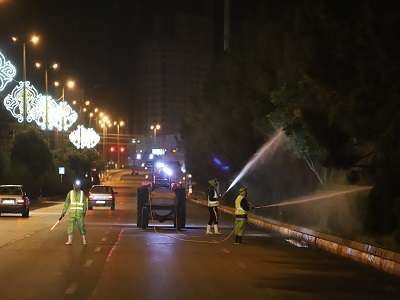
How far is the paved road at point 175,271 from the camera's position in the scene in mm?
14906

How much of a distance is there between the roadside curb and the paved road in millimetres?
533

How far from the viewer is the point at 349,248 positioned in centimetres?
2362

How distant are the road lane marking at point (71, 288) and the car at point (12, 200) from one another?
28.0m

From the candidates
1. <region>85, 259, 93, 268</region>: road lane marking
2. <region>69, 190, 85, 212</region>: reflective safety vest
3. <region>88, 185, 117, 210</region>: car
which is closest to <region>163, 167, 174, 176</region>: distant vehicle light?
<region>88, 185, 117, 210</region>: car

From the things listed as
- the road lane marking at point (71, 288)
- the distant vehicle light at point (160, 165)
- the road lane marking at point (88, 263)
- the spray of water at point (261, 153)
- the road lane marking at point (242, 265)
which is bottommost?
the road lane marking at point (71, 288)

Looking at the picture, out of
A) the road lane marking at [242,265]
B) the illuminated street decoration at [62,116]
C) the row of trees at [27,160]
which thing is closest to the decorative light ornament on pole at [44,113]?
the illuminated street decoration at [62,116]

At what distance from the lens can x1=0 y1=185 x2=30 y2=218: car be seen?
43062mm

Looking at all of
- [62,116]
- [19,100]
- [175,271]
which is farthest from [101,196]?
[175,271]

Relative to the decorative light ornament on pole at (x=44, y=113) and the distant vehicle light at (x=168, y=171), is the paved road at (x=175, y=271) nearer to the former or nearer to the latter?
the distant vehicle light at (x=168, y=171)

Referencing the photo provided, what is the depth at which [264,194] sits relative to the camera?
5791cm

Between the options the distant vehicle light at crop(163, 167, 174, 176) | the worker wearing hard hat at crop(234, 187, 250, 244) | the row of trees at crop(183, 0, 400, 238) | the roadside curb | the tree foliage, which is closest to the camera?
the roadside curb

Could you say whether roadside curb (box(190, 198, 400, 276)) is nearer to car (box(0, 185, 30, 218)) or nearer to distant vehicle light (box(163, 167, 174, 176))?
distant vehicle light (box(163, 167, 174, 176))

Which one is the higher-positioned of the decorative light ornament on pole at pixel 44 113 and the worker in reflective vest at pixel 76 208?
the decorative light ornament on pole at pixel 44 113

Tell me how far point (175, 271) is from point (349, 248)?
279 inches
